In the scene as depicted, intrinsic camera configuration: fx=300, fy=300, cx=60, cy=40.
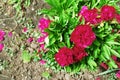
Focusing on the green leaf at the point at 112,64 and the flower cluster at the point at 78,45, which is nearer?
the flower cluster at the point at 78,45

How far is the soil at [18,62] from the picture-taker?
3.34m

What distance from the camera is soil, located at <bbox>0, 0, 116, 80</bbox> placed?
3340mm

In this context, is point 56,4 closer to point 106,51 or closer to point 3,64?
point 106,51

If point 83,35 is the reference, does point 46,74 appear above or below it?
below

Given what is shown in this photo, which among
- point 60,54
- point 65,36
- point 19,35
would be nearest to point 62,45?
point 65,36

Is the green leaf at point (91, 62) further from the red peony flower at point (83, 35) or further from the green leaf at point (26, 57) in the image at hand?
the green leaf at point (26, 57)

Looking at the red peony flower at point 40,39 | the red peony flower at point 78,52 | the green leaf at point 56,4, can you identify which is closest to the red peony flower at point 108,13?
the red peony flower at point 78,52

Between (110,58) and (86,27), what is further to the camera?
(110,58)

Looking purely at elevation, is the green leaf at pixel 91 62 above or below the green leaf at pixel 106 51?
below

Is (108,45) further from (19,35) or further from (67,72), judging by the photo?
(19,35)

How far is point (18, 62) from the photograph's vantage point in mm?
3420

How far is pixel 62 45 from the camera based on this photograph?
3.08 metres

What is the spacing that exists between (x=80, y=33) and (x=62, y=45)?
0.50m

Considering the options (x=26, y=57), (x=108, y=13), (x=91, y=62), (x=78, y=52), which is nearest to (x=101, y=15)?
(x=108, y=13)
